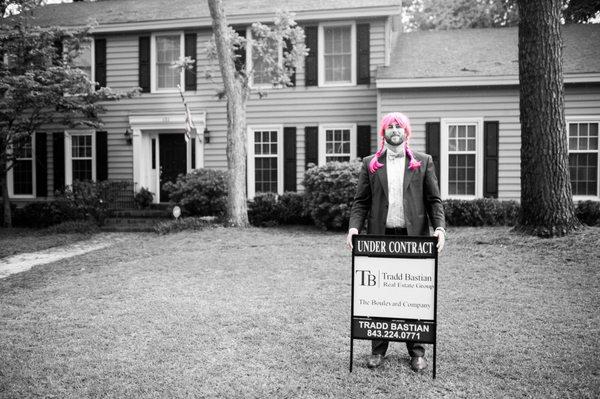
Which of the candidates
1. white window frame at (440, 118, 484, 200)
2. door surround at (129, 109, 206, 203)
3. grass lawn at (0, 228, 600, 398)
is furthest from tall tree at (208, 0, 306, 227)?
white window frame at (440, 118, 484, 200)

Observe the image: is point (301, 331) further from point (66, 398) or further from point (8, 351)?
point (8, 351)

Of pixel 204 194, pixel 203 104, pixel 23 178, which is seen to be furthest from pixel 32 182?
pixel 204 194

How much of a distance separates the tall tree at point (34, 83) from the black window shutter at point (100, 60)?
1321mm

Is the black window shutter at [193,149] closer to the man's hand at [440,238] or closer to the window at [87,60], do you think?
the window at [87,60]

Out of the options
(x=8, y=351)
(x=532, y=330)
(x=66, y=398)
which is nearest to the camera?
(x=66, y=398)

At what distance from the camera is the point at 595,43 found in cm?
1387

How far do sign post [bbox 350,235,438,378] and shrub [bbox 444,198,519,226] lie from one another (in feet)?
28.4

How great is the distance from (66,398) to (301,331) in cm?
206

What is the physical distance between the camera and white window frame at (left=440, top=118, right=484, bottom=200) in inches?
515

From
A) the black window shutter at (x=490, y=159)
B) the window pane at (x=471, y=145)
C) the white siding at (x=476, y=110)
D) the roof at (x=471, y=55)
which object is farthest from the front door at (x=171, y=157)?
the black window shutter at (x=490, y=159)

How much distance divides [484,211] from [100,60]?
11569mm

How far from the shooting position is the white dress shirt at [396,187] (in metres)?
3.98

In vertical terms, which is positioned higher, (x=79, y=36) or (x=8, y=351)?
(x=79, y=36)

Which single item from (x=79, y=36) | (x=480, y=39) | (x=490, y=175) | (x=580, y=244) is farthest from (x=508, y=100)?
(x=79, y=36)
